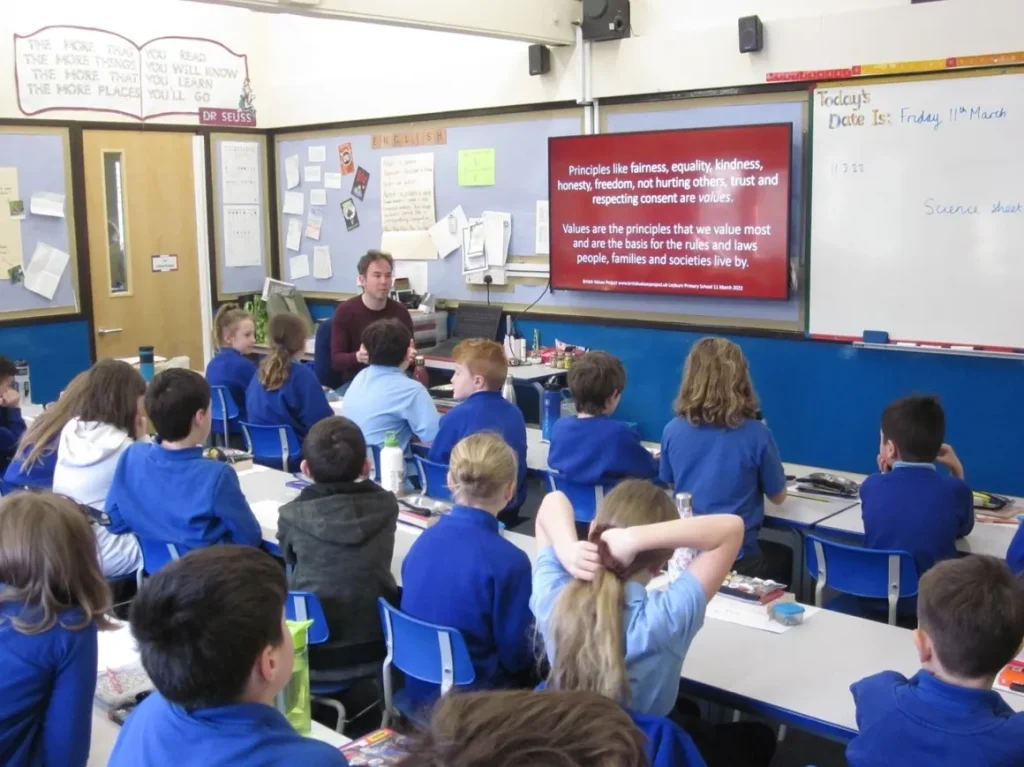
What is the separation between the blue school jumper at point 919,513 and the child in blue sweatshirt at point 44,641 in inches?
92.0

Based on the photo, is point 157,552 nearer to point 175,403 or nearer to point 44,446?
point 175,403

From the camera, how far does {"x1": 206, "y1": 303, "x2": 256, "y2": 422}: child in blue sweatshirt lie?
18.8ft

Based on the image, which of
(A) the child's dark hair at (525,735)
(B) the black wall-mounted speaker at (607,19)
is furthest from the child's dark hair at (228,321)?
(A) the child's dark hair at (525,735)

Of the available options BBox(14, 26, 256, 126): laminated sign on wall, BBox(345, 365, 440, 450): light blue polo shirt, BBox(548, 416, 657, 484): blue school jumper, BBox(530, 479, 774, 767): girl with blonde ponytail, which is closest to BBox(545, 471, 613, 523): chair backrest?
BBox(548, 416, 657, 484): blue school jumper

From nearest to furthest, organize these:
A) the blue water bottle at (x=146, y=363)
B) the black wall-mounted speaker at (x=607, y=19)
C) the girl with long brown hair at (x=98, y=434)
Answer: the girl with long brown hair at (x=98, y=434) → the blue water bottle at (x=146, y=363) → the black wall-mounted speaker at (x=607, y=19)

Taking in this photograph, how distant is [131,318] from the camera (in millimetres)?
7715

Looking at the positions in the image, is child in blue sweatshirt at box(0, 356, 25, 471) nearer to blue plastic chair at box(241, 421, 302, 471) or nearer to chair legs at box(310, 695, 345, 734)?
blue plastic chair at box(241, 421, 302, 471)

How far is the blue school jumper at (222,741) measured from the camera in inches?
58.3

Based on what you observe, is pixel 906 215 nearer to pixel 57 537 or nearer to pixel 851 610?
pixel 851 610

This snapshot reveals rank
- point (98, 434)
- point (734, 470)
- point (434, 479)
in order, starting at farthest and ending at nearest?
point (434, 479)
point (98, 434)
point (734, 470)

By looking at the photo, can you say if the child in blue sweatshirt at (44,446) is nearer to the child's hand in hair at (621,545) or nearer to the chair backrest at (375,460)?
the chair backrest at (375,460)

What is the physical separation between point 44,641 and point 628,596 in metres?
1.08

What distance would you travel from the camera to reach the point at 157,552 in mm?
3426

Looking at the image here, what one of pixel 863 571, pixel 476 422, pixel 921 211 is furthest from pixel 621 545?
pixel 921 211
